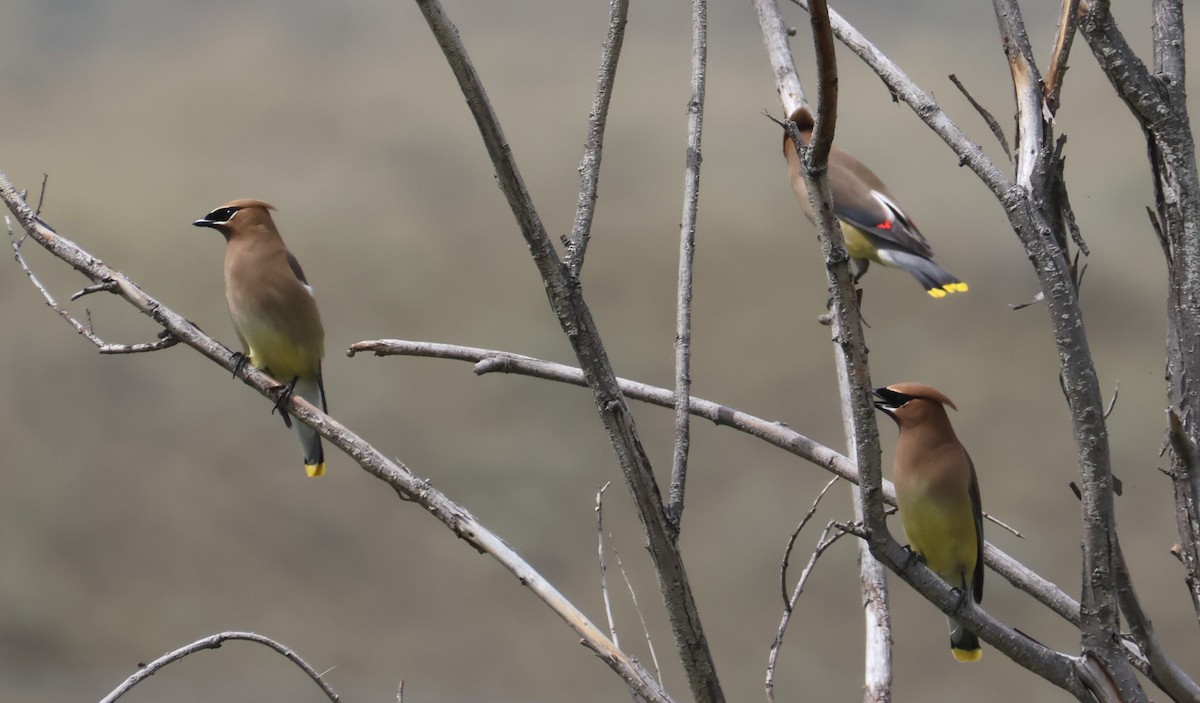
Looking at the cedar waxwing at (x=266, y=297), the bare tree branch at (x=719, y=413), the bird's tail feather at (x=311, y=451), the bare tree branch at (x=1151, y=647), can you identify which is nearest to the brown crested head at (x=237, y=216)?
the cedar waxwing at (x=266, y=297)

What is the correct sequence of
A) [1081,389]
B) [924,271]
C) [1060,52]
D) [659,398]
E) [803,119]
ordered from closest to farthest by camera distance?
1. [1081,389]
2. [1060,52]
3. [659,398]
4. [803,119]
5. [924,271]

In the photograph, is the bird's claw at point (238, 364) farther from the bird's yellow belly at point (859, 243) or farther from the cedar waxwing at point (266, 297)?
the bird's yellow belly at point (859, 243)

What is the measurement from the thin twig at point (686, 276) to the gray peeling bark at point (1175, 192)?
450 millimetres

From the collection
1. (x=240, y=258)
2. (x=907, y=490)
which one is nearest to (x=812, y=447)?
(x=907, y=490)

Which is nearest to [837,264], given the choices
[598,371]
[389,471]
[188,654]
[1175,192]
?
[598,371]

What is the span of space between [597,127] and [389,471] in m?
0.62

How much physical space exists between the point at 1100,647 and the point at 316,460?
221 centimetres

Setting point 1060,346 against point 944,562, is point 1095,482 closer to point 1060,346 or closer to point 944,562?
point 1060,346

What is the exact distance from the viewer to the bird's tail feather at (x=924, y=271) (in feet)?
10.4

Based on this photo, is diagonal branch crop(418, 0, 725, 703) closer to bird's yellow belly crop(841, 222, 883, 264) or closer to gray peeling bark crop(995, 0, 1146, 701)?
gray peeling bark crop(995, 0, 1146, 701)

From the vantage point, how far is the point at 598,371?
1164 millimetres

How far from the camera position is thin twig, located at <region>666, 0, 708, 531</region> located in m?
1.25

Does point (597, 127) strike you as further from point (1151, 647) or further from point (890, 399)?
point (890, 399)

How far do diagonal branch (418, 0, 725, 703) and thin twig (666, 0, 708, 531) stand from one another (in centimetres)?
4
